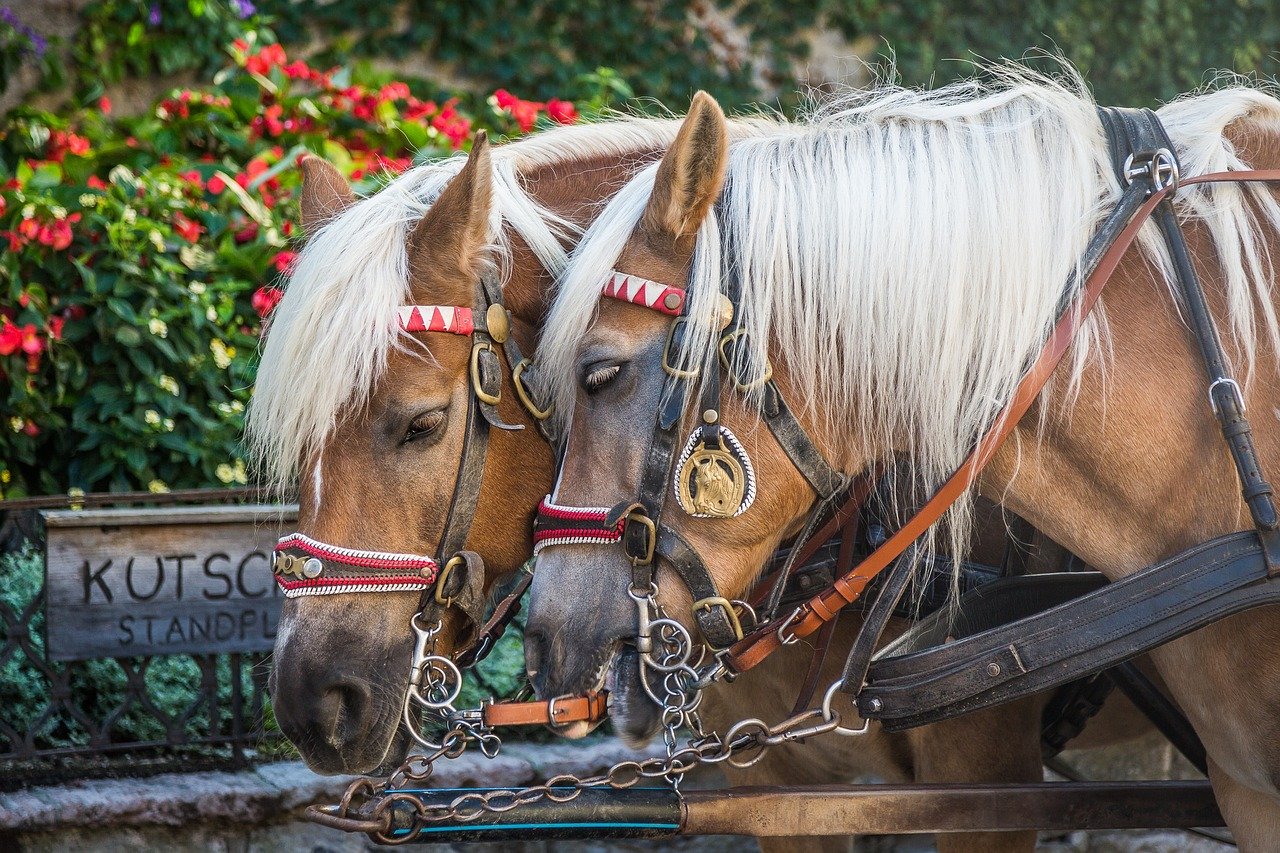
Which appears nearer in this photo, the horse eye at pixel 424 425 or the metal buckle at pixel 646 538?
the metal buckle at pixel 646 538

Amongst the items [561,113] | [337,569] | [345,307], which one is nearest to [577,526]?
[337,569]

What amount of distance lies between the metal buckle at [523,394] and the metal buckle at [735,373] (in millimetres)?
397

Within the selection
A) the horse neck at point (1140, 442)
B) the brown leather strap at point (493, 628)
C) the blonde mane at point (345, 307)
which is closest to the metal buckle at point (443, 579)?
the brown leather strap at point (493, 628)

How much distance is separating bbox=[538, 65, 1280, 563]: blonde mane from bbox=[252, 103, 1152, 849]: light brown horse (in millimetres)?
244

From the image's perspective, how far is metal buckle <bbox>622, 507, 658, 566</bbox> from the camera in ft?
5.23

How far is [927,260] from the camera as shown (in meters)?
1.61

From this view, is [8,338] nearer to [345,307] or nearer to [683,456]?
[345,307]

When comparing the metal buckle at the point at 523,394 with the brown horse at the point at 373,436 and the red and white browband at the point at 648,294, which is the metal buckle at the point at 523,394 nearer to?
the brown horse at the point at 373,436

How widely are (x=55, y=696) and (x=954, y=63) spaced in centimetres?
514

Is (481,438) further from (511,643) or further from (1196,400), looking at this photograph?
(511,643)

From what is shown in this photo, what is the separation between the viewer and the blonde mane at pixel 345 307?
5.89ft

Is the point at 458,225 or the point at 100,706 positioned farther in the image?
the point at 100,706

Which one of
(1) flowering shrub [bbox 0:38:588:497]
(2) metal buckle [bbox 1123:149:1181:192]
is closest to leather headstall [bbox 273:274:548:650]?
(2) metal buckle [bbox 1123:149:1181:192]

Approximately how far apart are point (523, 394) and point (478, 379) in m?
0.09
